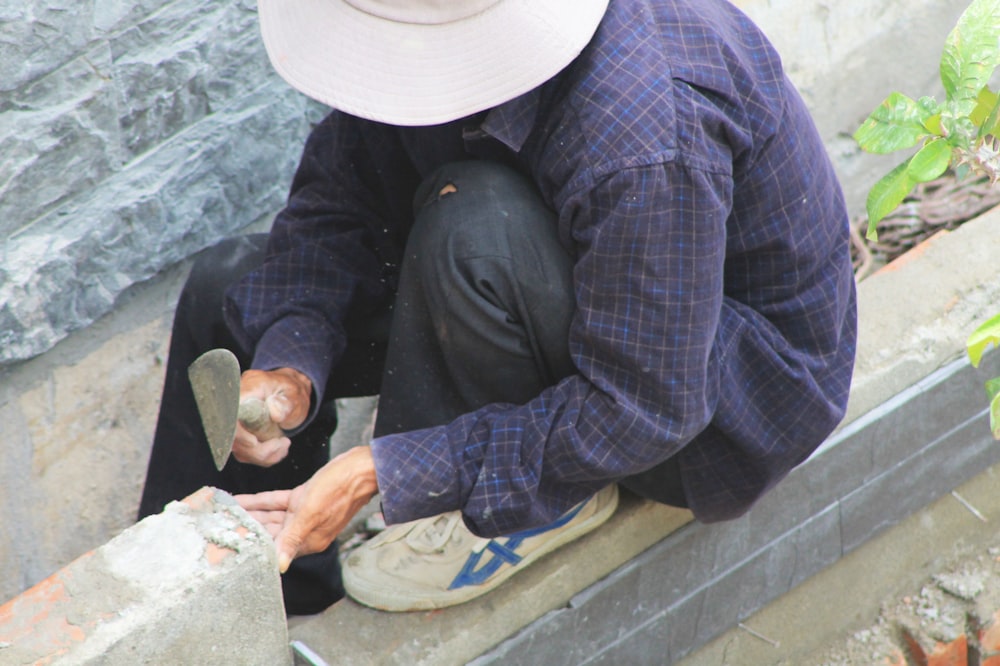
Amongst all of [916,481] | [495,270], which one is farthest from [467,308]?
[916,481]

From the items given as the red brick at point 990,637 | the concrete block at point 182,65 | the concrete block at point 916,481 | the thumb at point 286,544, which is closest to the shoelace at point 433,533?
the thumb at point 286,544

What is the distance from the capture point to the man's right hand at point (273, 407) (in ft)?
5.65

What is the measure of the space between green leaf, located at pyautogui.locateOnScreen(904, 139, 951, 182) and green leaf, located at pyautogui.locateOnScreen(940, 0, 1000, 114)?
0.05 meters

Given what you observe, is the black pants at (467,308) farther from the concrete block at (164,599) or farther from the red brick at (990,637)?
the red brick at (990,637)

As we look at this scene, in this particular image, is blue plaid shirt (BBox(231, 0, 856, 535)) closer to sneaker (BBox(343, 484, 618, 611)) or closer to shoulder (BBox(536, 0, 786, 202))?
shoulder (BBox(536, 0, 786, 202))

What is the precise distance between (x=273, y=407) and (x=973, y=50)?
3.35ft

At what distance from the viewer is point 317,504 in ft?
5.19

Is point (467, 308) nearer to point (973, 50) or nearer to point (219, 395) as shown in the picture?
point (219, 395)

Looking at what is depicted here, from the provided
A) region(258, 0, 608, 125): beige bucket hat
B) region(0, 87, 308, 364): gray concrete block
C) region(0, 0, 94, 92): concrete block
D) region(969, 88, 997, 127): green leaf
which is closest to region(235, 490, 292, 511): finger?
region(258, 0, 608, 125): beige bucket hat

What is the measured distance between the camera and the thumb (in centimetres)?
155

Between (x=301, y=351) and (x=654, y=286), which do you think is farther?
(x=301, y=351)

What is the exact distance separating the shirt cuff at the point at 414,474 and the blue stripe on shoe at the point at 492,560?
21 cm

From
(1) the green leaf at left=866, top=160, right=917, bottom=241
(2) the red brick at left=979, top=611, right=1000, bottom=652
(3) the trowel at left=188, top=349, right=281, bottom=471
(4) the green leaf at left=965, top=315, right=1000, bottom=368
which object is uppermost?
(1) the green leaf at left=866, top=160, right=917, bottom=241

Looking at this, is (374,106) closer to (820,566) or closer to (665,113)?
(665,113)
